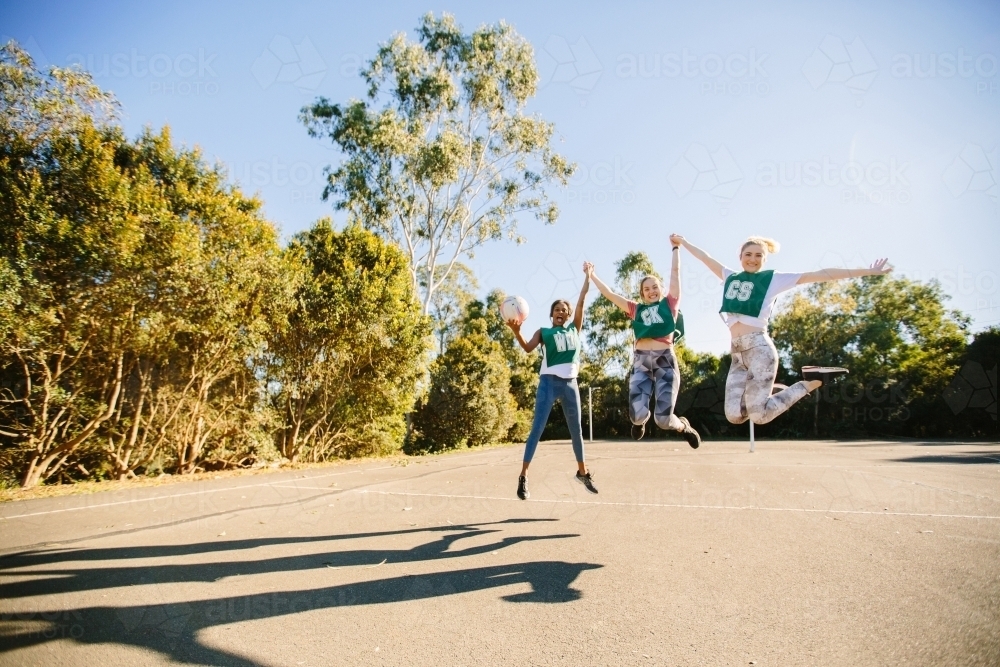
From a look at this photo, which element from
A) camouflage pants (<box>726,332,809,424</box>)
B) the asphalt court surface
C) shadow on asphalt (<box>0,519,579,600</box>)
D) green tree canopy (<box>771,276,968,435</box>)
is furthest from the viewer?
green tree canopy (<box>771,276,968,435</box>)

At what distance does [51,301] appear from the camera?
8.02 m

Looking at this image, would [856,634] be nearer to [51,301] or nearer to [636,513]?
[636,513]

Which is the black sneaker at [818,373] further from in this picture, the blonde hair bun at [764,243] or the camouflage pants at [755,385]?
the blonde hair bun at [764,243]

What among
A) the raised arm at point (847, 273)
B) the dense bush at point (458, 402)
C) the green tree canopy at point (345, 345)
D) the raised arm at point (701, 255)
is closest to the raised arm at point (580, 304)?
the raised arm at point (701, 255)

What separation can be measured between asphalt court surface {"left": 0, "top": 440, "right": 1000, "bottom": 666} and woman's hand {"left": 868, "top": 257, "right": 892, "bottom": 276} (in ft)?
6.34

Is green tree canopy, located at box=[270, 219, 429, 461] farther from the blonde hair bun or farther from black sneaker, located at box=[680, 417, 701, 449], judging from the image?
the blonde hair bun

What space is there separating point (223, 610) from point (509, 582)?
5.34 ft

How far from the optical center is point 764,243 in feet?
14.5

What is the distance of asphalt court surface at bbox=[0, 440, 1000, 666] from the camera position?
2.47 meters

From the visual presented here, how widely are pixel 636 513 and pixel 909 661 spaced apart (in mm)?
3386

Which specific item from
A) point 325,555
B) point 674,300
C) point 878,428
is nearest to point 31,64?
point 325,555

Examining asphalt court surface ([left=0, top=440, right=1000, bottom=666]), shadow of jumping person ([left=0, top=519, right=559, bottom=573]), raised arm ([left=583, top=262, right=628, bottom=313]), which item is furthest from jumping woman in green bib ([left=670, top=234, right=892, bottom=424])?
shadow of jumping person ([left=0, top=519, right=559, bottom=573])

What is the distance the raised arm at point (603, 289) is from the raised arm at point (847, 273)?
1526mm

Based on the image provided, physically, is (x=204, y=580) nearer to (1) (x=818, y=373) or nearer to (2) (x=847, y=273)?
(1) (x=818, y=373)
